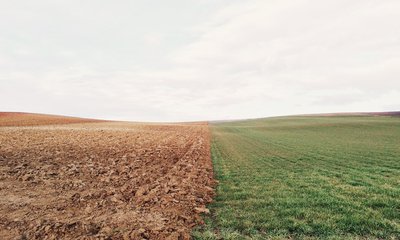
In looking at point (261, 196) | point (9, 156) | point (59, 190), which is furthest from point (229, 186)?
point (9, 156)

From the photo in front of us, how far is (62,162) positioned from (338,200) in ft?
50.8

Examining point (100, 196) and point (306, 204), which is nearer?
point (306, 204)

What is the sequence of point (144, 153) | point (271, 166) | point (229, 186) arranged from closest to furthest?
point (229, 186)
point (271, 166)
point (144, 153)

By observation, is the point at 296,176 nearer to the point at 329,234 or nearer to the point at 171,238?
the point at 329,234

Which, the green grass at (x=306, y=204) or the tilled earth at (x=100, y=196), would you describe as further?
the tilled earth at (x=100, y=196)

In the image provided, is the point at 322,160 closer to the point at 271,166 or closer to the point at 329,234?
the point at 271,166

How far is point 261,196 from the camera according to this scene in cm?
1068

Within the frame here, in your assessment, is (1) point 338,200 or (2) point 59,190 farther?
(2) point 59,190

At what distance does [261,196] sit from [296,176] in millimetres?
4425

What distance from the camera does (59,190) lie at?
11.8m

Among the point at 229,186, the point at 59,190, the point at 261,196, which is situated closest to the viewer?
the point at 261,196

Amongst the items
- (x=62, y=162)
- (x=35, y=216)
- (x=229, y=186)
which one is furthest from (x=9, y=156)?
(x=229, y=186)

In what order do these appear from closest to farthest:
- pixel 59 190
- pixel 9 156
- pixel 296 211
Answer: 1. pixel 296 211
2. pixel 59 190
3. pixel 9 156

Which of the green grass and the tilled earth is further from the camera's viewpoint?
the tilled earth
